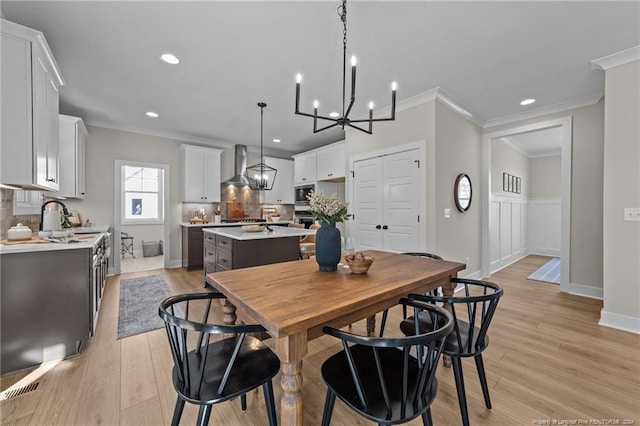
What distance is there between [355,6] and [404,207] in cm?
247

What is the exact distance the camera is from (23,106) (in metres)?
2.03

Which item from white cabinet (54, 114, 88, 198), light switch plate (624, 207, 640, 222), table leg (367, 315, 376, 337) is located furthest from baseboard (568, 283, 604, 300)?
white cabinet (54, 114, 88, 198)

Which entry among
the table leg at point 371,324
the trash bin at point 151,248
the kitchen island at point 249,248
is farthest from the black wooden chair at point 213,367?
the trash bin at point 151,248

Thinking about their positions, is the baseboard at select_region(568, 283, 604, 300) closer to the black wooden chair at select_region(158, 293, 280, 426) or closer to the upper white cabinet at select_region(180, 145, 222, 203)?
the black wooden chair at select_region(158, 293, 280, 426)

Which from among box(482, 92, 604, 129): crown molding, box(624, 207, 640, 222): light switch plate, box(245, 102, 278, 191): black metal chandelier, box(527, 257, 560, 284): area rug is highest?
box(482, 92, 604, 129): crown molding

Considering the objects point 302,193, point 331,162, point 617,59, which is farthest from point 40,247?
point 617,59

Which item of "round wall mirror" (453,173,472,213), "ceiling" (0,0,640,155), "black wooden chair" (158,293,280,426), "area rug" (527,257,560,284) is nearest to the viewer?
"black wooden chair" (158,293,280,426)

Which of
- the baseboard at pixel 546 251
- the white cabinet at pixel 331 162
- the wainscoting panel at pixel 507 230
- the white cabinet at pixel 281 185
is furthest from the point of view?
the white cabinet at pixel 281 185

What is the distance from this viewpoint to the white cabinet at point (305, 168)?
596 cm

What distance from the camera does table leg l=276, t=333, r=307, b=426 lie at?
101 cm

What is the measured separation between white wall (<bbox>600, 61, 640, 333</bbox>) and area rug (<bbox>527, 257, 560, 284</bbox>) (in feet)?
6.01

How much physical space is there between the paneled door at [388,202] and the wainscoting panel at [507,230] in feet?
7.16

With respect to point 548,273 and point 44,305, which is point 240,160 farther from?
point 548,273

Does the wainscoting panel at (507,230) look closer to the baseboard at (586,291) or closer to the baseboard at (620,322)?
the baseboard at (586,291)
